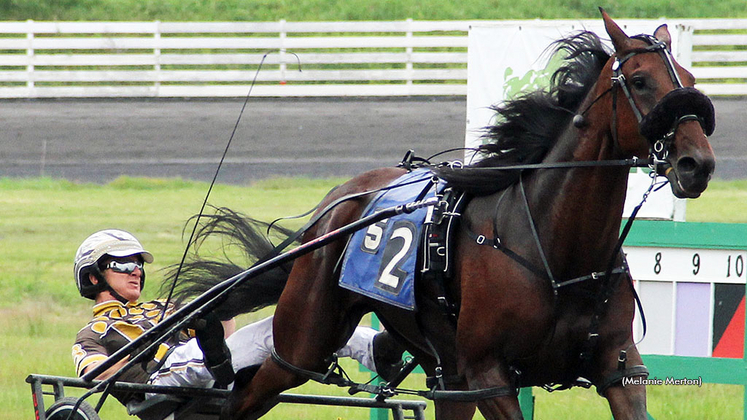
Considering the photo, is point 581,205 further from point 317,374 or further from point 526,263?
point 317,374

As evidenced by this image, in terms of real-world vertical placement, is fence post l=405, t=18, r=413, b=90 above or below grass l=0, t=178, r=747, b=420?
above

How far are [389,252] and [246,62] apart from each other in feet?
39.5

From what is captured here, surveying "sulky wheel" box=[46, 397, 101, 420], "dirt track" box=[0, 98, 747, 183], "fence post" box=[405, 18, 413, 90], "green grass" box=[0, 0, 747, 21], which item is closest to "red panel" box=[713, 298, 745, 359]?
"sulky wheel" box=[46, 397, 101, 420]

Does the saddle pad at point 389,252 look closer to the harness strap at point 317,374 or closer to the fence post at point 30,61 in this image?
the harness strap at point 317,374

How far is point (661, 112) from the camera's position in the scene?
3213mm

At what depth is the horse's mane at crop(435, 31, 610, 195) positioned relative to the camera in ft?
12.3

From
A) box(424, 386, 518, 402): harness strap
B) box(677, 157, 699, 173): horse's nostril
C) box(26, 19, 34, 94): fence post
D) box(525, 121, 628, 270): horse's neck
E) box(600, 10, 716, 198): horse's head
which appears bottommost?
box(424, 386, 518, 402): harness strap

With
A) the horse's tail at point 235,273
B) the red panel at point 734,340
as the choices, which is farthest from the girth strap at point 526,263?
the red panel at point 734,340

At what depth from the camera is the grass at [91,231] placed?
19.9ft

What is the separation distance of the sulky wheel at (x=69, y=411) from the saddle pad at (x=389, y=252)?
1.14 metres

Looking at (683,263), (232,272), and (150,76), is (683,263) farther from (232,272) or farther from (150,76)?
(150,76)

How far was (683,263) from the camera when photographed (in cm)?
504

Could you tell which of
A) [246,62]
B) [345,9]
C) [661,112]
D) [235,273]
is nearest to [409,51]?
[246,62]

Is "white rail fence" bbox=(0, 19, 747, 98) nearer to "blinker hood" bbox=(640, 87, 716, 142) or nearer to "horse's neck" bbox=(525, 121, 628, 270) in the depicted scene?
"horse's neck" bbox=(525, 121, 628, 270)
